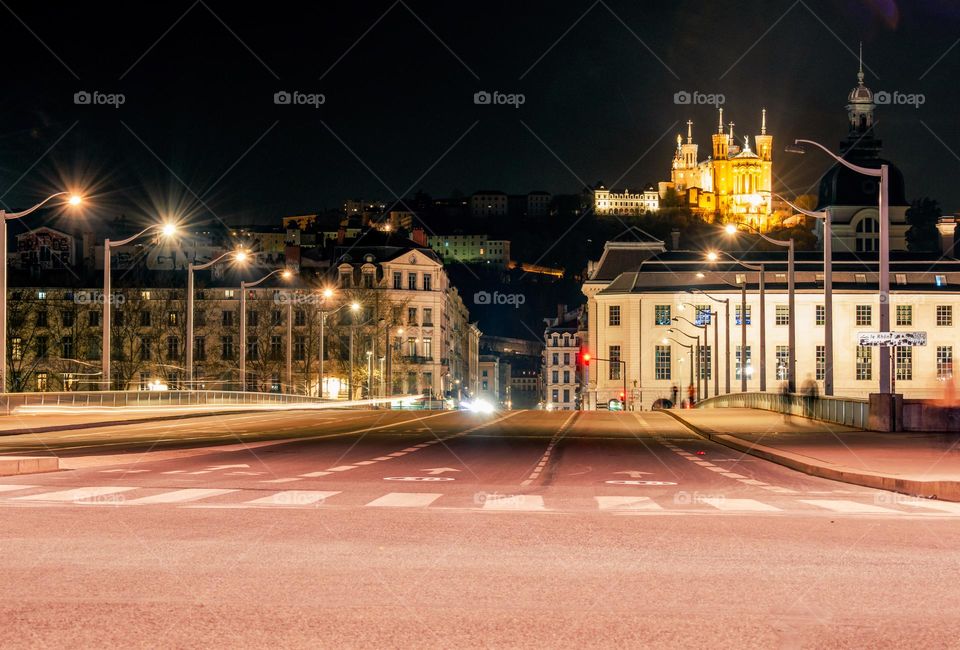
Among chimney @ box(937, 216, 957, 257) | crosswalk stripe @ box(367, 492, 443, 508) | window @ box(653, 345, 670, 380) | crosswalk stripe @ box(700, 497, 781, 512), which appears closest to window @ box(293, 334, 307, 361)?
window @ box(653, 345, 670, 380)

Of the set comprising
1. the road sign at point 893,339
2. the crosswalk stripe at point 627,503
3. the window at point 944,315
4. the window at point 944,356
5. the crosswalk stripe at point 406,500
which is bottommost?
the crosswalk stripe at point 627,503

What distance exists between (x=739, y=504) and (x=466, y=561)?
21.7 ft

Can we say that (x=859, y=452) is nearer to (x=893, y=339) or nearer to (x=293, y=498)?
(x=893, y=339)

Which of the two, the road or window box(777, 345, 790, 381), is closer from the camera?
the road

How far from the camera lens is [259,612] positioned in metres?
7.37

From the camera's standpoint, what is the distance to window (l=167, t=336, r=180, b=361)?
378 feet

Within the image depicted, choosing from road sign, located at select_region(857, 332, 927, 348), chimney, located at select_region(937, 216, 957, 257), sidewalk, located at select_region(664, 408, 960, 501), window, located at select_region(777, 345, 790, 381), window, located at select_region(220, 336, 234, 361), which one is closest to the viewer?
sidewalk, located at select_region(664, 408, 960, 501)

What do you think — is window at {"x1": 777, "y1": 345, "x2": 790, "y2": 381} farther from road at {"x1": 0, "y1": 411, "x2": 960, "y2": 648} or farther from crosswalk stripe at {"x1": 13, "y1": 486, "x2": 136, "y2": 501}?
crosswalk stripe at {"x1": 13, "y1": 486, "x2": 136, "y2": 501}

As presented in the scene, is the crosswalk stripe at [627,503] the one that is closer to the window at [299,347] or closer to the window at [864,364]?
the window at [299,347]

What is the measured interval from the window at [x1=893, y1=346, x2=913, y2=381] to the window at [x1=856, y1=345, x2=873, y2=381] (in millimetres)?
2602

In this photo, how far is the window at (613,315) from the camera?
421ft

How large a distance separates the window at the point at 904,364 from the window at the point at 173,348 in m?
70.5

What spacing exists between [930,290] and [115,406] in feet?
306

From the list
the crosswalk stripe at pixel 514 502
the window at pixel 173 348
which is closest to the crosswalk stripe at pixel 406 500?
the crosswalk stripe at pixel 514 502
